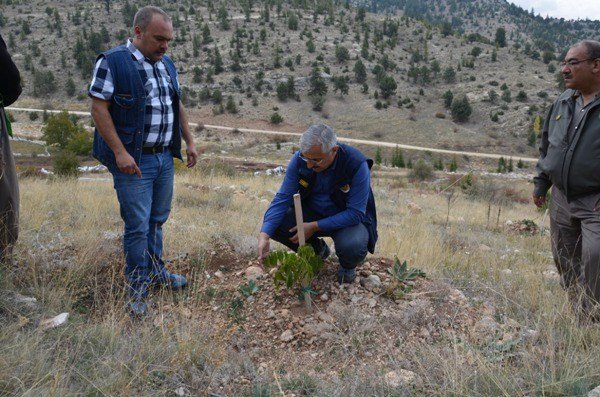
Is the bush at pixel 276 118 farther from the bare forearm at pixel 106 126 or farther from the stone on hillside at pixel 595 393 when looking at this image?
the stone on hillside at pixel 595 393

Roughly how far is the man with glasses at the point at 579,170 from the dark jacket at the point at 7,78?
3357 mm

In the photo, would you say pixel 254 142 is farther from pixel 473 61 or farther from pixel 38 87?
pixel 473 61

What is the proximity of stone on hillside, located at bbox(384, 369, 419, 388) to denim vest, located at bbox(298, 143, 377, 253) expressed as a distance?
1.21 m

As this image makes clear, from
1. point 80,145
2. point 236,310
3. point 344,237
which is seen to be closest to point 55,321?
point 236,310

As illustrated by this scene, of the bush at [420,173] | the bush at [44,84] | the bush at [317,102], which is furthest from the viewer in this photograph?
the bush at [44,84]

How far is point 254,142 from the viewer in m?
30.9

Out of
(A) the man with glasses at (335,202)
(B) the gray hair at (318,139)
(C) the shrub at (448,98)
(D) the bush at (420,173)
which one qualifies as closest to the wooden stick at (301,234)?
(A) the man with glasses at (335,202)

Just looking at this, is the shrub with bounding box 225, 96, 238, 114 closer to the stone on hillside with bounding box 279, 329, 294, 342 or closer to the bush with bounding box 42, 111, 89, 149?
the bush with bounding box 42, 111, 89, 149

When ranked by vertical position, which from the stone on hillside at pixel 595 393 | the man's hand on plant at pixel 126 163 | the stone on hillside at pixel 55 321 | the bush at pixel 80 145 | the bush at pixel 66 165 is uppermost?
the man's hand on plant at pixel 126 163

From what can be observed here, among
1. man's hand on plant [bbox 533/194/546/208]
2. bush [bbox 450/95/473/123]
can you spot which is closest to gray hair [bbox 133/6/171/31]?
man's hand on plant [bbox 533/194/546/208]

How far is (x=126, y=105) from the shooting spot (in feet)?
9.76

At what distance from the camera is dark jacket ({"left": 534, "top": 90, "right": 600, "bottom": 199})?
9.68 ft

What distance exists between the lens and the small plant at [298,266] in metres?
2.98

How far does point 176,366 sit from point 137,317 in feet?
2.65
